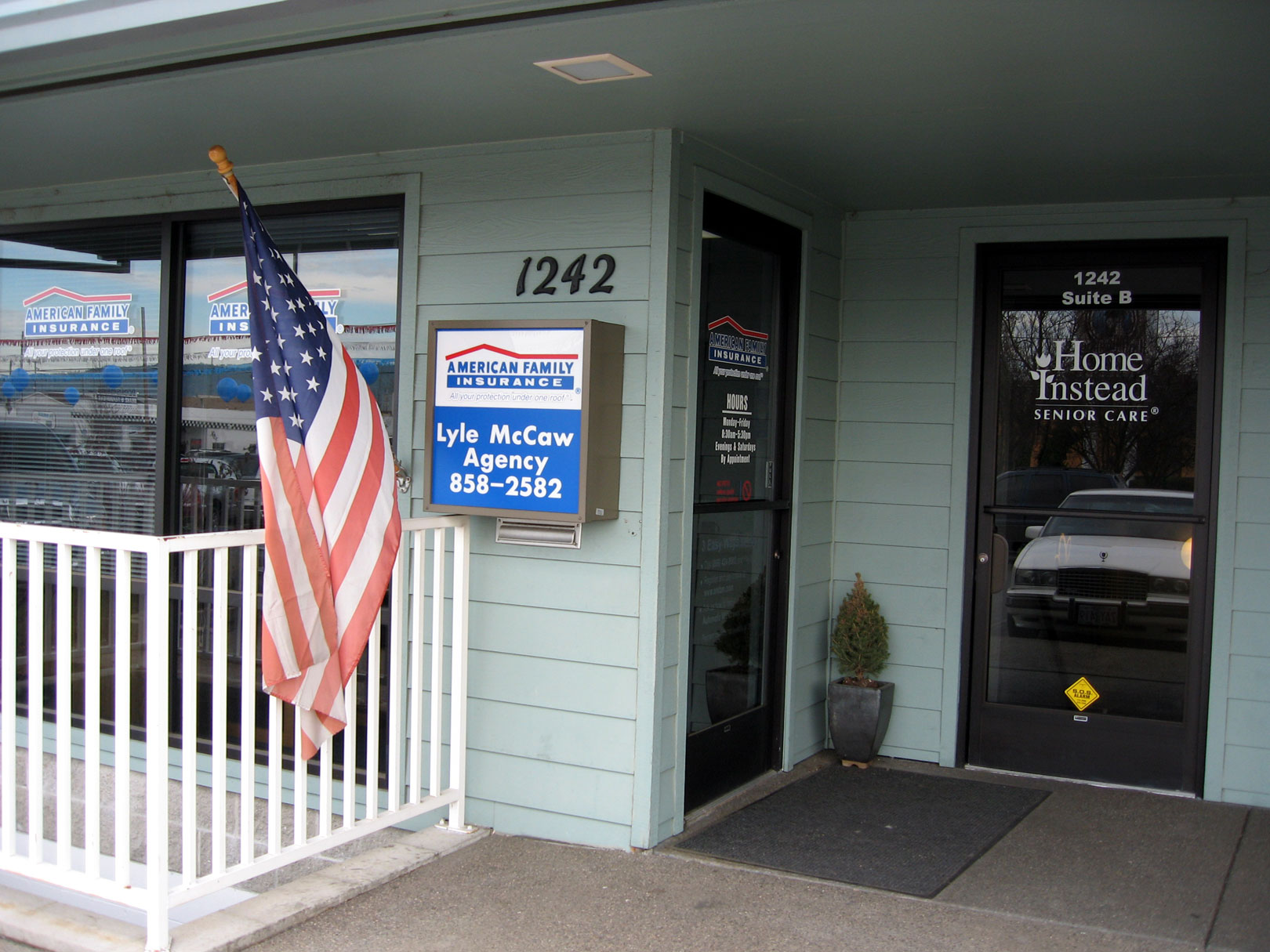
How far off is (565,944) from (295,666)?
0.98 m

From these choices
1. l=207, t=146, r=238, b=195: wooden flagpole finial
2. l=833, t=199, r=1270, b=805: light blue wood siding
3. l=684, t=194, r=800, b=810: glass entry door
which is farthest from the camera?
l=833, t=199, r=1270, b=805: light blue wood siding

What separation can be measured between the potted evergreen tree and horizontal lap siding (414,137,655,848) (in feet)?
4.24

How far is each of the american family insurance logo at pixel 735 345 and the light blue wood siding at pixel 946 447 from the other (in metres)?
0.68

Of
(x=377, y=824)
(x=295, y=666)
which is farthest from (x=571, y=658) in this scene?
(x=295, y=666)

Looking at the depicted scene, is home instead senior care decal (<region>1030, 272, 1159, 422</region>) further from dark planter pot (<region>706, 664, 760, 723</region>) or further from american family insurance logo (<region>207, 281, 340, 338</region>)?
american family insurance logo (<region>207, 281, 340, 338</region>)

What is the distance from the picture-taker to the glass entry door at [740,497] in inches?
154

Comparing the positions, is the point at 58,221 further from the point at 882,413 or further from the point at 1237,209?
the point at 1237,209

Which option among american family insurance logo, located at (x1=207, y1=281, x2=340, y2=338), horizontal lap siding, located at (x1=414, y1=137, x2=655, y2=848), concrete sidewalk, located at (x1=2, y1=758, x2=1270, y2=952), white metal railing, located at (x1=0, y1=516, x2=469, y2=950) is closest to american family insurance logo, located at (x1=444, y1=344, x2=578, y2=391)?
horizontal lap siding, located at (x1=414, y1=137, x2=655, y2=848)

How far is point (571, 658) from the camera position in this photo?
3.66 metres

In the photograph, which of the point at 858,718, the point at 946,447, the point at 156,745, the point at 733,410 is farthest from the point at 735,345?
the point at 156,745

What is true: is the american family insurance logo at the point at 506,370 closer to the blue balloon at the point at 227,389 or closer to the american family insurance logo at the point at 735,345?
the american family insurance logo at the point at 735,345

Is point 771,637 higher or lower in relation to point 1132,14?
lower

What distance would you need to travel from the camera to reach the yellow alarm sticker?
444cm

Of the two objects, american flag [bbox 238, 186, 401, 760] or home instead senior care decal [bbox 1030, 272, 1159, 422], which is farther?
home instead senior care decal [bbox 1030, 272, 1159, 422]
